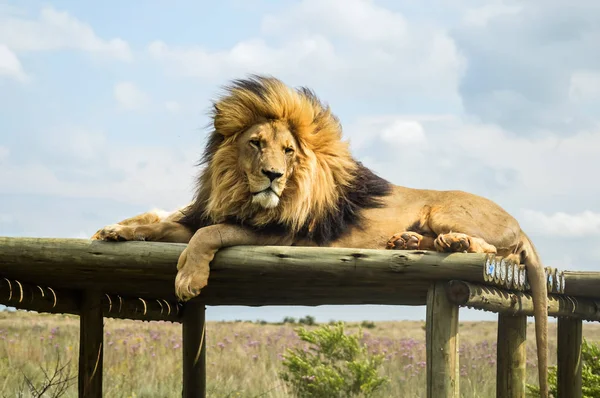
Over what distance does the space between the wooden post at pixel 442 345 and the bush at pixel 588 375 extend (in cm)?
412

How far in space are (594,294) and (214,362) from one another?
9.03 meters

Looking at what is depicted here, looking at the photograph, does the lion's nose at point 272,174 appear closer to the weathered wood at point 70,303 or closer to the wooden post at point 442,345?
the wooden post at point 442,345

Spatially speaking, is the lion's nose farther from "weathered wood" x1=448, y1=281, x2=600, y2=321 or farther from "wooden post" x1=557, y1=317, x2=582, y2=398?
"wooden post" x1=557, y1=317, x2=582, y2=398

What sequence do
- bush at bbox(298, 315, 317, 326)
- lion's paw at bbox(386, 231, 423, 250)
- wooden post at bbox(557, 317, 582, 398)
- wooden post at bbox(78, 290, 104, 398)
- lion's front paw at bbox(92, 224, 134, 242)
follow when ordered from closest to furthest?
lion's paw at bbox(386, 231, 423, 250)
lion's front paw at bbox(92, 224, 134, 242)
wooden post at bbox(78, 290, 104, 398)
wooden post at bbox(557, 317, 582, 398)
bush at bbox(298, 315, 317, 326)

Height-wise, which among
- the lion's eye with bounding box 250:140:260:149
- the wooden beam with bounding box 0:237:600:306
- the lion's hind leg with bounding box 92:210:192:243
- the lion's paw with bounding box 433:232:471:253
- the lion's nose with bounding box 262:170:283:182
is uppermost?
the lion's eye with bounding box 250:140:260:149

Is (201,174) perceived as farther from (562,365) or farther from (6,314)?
(6,314)

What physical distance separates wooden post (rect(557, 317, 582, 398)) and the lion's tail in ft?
6.31

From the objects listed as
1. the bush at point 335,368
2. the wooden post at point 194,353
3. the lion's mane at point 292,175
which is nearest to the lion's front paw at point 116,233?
the lion's mane at point 292,175

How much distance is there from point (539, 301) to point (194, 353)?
3.60m

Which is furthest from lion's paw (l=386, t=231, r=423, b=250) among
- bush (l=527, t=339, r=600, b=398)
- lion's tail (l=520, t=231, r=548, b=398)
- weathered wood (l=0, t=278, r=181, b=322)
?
bush (l=527, t=339, r=600, b=398)

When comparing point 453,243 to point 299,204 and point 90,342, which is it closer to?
point 299,204

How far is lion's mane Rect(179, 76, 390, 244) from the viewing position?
5160 mm

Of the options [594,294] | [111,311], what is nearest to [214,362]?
[111,311]

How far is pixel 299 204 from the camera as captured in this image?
5121 millimetres
